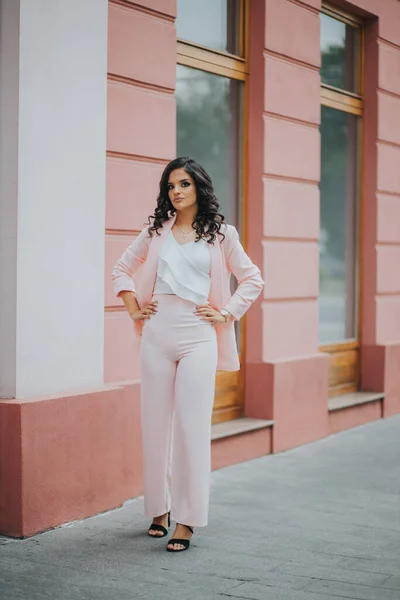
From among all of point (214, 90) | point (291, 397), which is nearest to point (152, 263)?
point (214, 90)

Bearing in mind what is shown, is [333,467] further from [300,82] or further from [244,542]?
[300,82]

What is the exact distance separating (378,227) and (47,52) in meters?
5.72

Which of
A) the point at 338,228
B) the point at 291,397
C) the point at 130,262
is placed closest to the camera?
the point at 130,262

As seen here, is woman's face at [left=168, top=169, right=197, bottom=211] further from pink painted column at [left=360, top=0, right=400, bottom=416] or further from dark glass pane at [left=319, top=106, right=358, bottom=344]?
pink painted column at [left=360, top=0, right=400, bottom=416]

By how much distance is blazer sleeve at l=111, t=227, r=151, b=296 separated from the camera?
6.18 meters

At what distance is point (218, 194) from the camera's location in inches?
357

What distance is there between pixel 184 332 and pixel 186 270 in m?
0.33

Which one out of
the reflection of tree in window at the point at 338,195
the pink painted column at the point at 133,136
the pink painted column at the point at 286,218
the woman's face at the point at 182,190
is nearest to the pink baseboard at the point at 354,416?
the pink painted column at the point at 286,218

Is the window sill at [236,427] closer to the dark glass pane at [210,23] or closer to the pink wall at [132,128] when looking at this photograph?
the pink wall at [132,128]

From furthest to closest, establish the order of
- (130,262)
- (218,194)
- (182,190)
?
(218,194)
(130,262)
(182,190)

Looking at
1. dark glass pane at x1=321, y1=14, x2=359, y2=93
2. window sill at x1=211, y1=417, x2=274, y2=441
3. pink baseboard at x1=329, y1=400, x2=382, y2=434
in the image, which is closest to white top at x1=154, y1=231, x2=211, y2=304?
window sill at x1=211, y1=417, x2=274, y2=441

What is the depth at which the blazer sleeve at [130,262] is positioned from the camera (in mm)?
6184

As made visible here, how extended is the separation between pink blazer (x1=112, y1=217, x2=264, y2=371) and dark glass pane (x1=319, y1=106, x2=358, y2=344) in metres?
4.61

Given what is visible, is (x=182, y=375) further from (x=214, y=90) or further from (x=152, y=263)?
(x=214, y=90)
